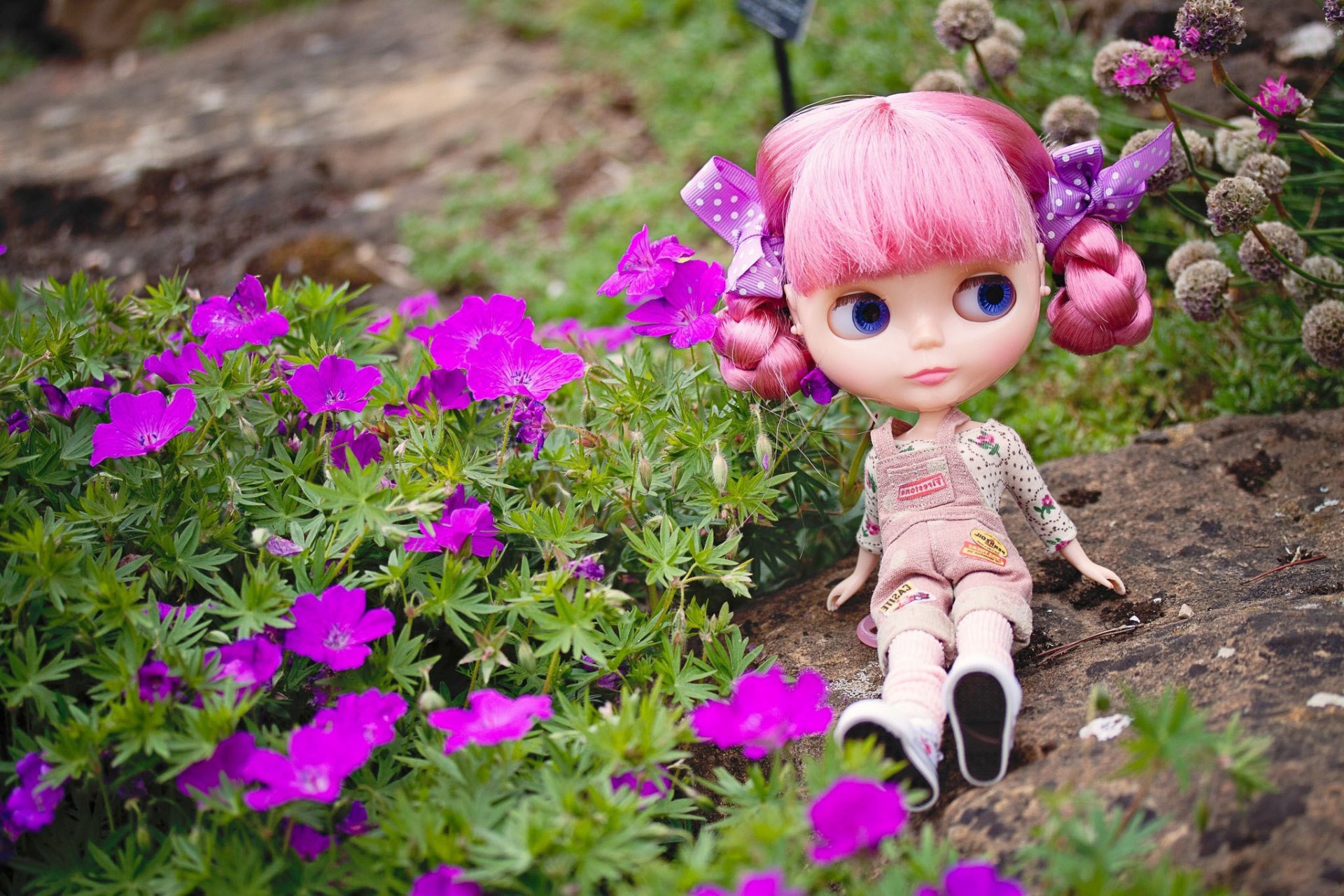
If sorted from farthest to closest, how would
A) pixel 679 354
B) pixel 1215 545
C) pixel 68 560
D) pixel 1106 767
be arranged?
pixel 679 354 < pixel 1215 545 < pixel 68 560 < pixel 1106 767

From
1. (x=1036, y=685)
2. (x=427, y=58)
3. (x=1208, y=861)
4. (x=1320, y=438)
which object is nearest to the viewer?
(x=1208, y=861)

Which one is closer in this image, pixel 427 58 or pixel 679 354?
pixel 679 354

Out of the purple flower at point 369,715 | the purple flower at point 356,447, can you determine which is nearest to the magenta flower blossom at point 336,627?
the purple flower at point 369,715

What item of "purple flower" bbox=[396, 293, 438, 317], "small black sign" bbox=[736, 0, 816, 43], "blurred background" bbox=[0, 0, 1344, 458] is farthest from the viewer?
Answer: "small black sign" bbox=[736, 0, 816, 43]

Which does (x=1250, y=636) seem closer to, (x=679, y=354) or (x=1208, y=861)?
(x=1208, y=861)

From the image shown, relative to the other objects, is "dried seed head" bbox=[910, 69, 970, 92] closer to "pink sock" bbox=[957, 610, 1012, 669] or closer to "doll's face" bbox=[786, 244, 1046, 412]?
"doll's face" bbox=[786, 244, 1046, 412]

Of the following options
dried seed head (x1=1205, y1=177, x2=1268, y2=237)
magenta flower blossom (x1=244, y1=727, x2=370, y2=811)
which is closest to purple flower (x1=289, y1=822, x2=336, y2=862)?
magenta flower blossom (x1=244, y1=727, x2=370, y2=811)

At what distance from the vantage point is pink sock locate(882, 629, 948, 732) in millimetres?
1650

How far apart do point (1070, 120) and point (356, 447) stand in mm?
1761

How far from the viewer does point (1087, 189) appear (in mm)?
1946

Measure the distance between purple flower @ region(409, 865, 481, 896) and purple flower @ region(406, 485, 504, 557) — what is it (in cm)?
51

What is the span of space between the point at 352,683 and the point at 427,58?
226 inches

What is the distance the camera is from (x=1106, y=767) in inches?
59.0

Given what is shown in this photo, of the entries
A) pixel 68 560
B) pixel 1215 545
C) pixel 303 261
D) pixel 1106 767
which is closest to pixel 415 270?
pixel 303 261
